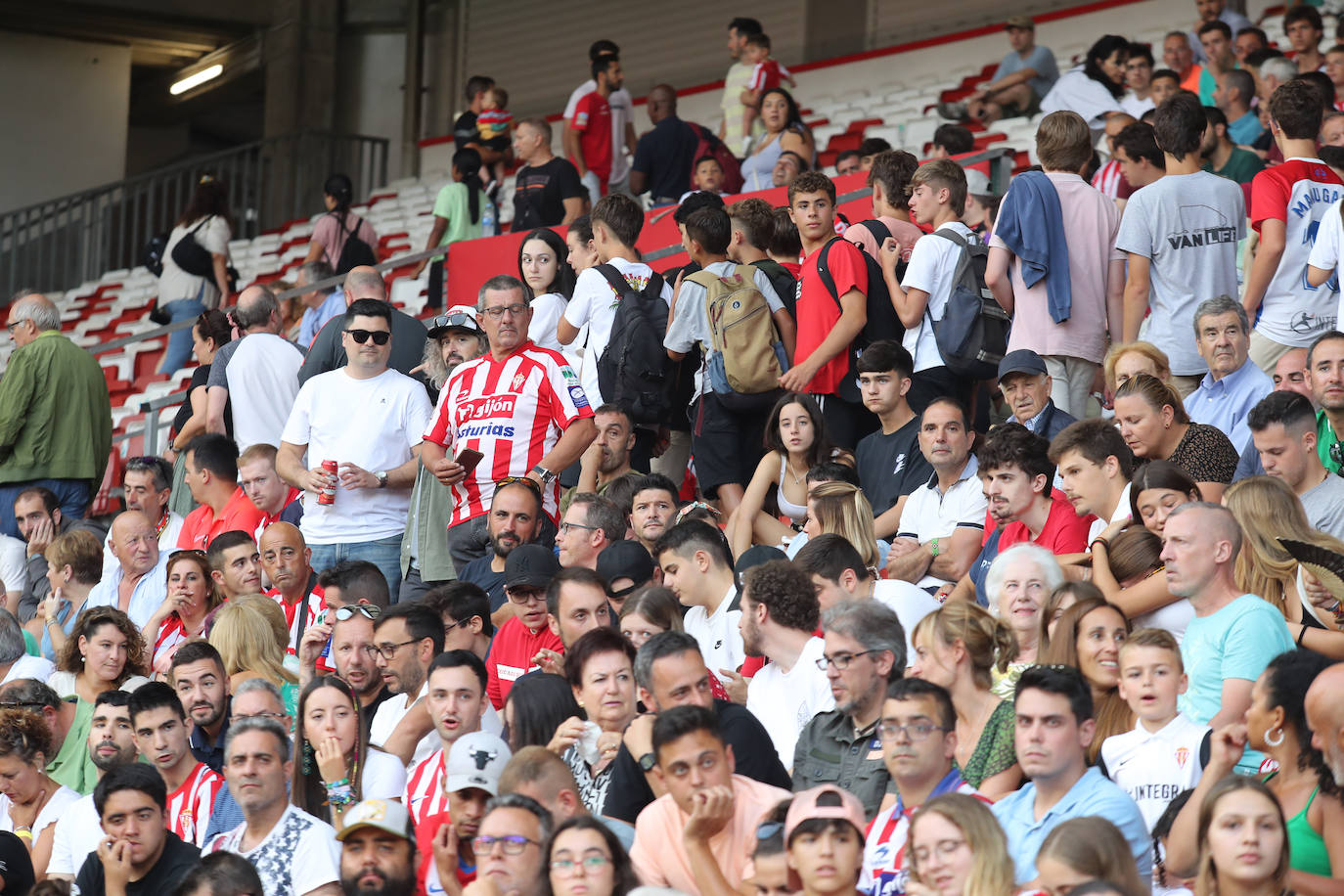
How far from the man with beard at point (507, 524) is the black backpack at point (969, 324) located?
1896 millimetres

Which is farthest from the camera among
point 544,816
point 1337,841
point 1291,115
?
point 1291,115

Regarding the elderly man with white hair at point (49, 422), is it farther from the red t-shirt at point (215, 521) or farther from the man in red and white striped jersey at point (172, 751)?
the man in red and white striped jersey at point (172, 751)

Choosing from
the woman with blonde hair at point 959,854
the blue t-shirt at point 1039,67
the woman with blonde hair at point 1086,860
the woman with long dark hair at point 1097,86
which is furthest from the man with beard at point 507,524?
the blue t-shirt at point 1039,67

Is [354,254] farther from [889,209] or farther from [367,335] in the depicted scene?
[889,209]

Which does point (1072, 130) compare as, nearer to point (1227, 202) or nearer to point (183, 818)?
point (1227, 202)

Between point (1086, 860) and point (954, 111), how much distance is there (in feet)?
34.9

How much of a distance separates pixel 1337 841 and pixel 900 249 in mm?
4493

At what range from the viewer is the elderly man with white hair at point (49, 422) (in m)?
10.2

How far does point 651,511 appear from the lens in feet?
24.0

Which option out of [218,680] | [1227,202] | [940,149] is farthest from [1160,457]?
[940,149]

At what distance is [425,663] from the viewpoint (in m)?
6.39

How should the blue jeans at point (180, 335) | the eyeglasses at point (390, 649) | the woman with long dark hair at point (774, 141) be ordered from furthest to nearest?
the blue jeans at point (180, 335)
the woman with long dark hair at point (774, 141)
the eyeglasses at point (390, 649)

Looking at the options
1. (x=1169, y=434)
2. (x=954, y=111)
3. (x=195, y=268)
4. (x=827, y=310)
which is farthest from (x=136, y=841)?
(x=954, y=111)

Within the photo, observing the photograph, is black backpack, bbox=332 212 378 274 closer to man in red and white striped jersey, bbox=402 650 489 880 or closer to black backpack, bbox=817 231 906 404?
black backpack, bbox=817 231 906 404
